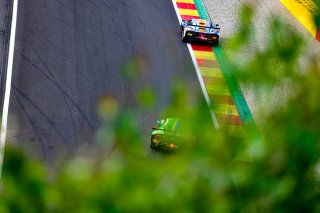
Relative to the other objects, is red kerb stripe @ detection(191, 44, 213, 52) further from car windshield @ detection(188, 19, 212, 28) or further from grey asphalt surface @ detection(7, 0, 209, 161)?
car windshield @ detection(188, 19, 212, 28)

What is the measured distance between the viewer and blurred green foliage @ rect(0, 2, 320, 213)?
490 centimetres

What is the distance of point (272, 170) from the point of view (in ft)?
17.3

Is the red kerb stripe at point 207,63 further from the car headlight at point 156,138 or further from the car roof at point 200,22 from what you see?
the car headlight at point 156,138

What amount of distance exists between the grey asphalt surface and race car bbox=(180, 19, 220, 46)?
0.44m

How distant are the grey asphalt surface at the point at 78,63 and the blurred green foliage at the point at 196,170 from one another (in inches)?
444

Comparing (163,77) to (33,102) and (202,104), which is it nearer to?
(33,102)

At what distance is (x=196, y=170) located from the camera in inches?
203

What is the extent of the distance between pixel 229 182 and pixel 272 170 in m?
0.32

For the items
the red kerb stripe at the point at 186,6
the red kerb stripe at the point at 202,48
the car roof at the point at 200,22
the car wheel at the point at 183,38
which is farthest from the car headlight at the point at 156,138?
the red kerb stripe at the point at 186,6

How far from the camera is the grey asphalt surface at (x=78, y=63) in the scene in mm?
19328

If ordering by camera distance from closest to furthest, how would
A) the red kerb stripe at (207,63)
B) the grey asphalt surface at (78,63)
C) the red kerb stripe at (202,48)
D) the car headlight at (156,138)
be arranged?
the car headlight at (156,138) → the grey asphalt surface at (78,63) → the red kerb stripe at (207,63) → the red kerb stripe at (202,48)

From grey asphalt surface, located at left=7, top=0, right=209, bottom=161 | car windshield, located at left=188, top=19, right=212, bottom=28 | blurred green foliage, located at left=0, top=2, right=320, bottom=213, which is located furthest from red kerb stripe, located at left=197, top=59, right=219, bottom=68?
blurred green foliage, located at left=0, top=2, right=320, bottom=213

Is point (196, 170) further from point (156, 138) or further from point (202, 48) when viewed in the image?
point (202, 48)

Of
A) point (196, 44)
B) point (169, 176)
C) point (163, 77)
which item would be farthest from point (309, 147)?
point (196, 44)
